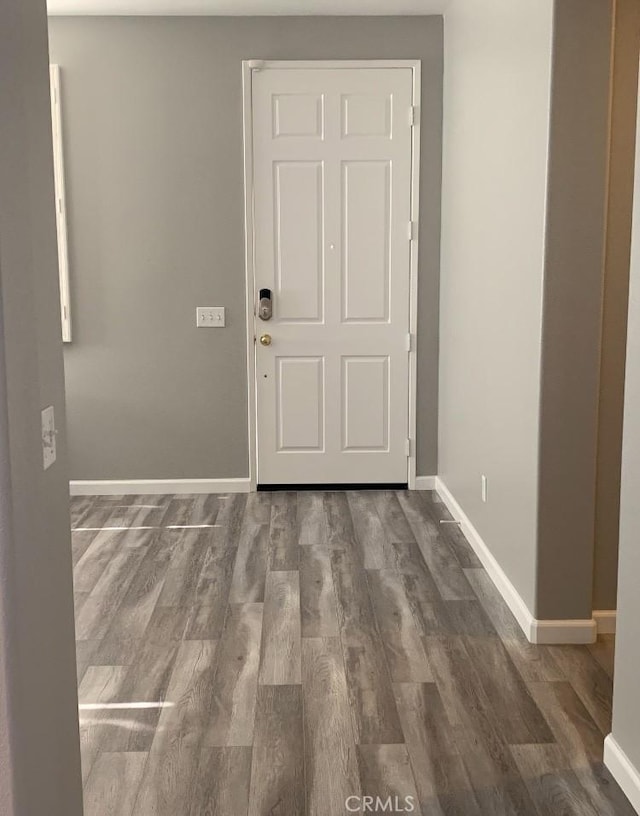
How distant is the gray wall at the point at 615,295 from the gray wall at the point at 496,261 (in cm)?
25

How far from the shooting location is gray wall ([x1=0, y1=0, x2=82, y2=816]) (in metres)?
1.36

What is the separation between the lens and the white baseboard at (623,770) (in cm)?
226

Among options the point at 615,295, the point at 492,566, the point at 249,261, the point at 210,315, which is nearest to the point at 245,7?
the point at 249,261

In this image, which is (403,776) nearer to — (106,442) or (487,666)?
(487,666)

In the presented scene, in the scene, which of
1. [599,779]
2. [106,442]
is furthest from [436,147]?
[599,779]

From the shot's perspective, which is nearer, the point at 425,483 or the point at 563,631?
the point at 563,631

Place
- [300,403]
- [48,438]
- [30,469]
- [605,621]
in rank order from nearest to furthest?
1. [30,469]
2. [48,438]
3. [605,621]
4. [300,403]

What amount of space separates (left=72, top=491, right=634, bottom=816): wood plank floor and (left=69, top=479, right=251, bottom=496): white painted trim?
30.8 inches

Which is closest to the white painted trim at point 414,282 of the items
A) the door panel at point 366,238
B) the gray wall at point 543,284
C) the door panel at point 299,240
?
the door panel at point 366,238

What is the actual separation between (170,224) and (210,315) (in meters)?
0.55

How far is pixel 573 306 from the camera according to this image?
3.07 meters

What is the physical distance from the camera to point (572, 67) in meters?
2.98

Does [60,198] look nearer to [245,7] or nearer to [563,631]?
[245,7]

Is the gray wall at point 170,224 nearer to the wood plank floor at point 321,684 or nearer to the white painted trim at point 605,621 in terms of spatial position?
the wood plank floor at point 321,684
